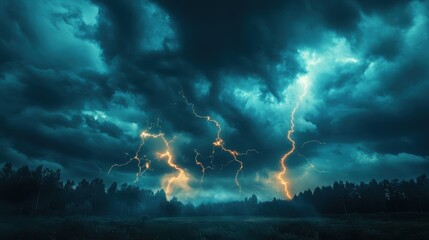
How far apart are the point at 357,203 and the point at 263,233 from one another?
3397 inches

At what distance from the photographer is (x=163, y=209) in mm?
112812

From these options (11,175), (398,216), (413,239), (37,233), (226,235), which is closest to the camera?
(37,233)

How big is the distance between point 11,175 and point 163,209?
2155 inches

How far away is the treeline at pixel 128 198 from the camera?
→ 72.2m

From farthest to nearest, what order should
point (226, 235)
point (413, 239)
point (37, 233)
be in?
point (226, 235) < point (413, 239) < point (37, 233)

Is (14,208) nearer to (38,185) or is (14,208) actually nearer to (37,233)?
(38,185)

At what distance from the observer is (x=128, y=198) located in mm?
100688

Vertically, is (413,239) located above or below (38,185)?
below

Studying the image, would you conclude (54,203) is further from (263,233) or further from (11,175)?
(263,233)

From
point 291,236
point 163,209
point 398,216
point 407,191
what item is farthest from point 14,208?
point 407,191

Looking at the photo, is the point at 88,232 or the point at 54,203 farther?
the point at 54,203

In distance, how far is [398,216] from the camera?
61.2 meters

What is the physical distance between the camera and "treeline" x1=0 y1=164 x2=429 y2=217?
237 feet

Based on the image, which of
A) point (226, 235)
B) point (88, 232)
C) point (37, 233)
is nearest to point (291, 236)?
point (226, 235)
